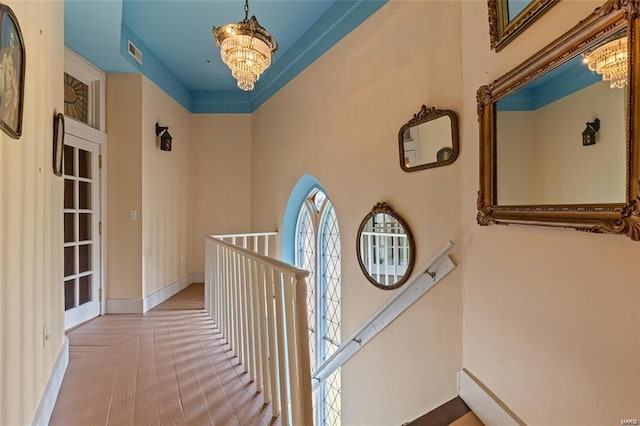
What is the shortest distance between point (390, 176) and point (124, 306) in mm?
3355

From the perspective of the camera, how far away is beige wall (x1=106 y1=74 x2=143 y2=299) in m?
3.57

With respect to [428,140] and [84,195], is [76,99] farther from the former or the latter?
[428,140]

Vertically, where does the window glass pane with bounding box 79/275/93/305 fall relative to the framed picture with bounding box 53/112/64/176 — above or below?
below

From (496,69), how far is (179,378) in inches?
104

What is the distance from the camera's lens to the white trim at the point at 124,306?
352 cm

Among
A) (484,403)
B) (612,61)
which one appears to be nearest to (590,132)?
(612,61)

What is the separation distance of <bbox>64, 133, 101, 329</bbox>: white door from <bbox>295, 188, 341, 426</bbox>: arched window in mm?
2484

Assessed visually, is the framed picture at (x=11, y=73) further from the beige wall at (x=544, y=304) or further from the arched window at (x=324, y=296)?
the arched window at (x=324, y=296)

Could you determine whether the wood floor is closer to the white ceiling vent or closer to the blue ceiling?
the blue ceiling

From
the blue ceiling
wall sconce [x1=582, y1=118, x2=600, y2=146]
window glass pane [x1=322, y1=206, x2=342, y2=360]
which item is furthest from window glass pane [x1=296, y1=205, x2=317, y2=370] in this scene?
wall sconce [x1=582, y1=118, x2=600, y2=146]

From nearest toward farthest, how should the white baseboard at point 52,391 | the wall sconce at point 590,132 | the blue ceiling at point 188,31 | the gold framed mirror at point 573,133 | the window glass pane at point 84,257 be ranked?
the gold framed mirror at point 573,133 → the wall sconce at point 590,132 → the white baseboard at point 52,391 → the blue ceiling at point 188,31 → the window glass pane at point 84,257

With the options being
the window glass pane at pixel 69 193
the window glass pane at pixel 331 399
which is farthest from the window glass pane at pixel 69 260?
the window glass pane at pixel 331 399

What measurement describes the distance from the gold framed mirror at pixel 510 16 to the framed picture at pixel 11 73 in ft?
6.47

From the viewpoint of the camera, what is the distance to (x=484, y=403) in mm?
1509
